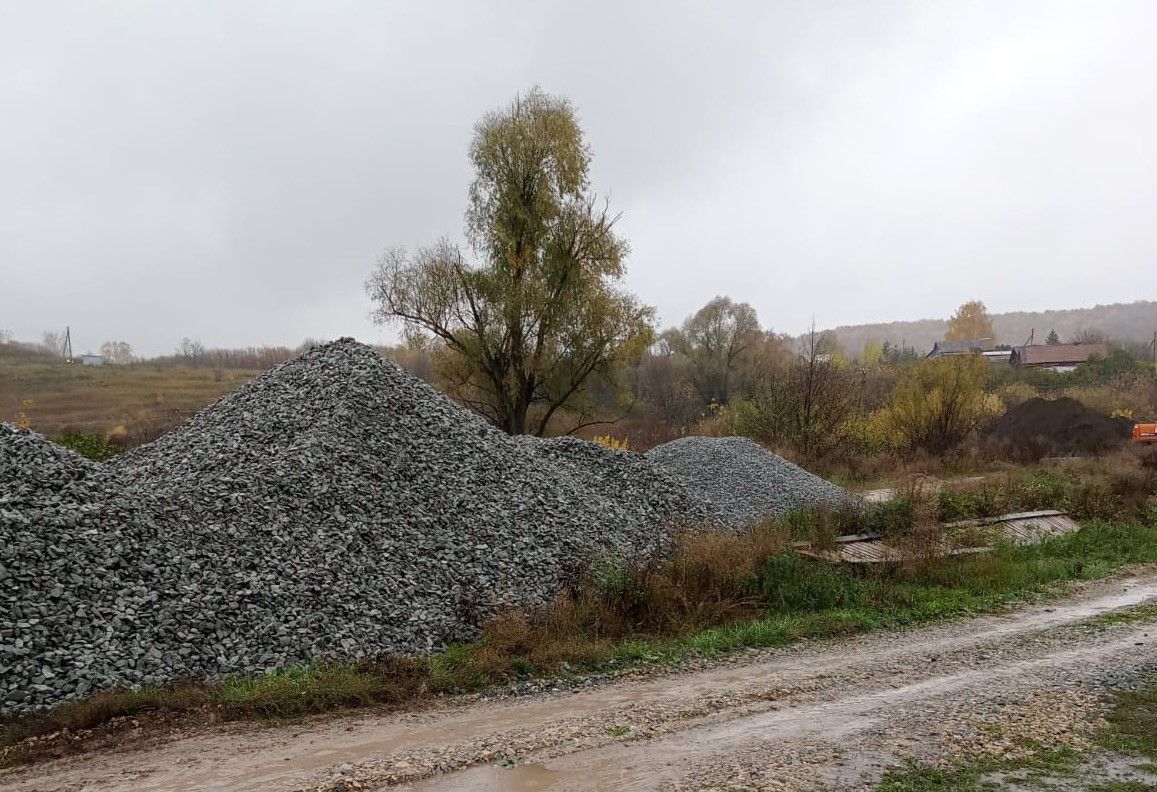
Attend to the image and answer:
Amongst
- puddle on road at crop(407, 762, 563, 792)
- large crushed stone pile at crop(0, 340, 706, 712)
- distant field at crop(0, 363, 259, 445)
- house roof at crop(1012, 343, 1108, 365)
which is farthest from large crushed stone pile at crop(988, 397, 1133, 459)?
house roof at crop(1012, 343, 1108, 365)

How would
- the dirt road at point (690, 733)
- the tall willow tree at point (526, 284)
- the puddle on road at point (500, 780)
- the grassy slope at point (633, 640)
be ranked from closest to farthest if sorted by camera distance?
the puddle on road at point (500, 780), the dirt road at point (690, 733), the grassy slope at point (633, 640), the tall willow tree at point (526, 284)

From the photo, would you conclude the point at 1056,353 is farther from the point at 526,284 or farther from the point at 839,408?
the point at 526,284

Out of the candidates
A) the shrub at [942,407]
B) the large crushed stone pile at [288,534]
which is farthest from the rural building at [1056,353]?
the large crushed stone pile at [288,534]

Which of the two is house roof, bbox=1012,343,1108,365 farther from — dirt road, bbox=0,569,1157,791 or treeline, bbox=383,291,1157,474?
dirt road, bbox=0,569,1157,791

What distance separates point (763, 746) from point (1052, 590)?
7441mm

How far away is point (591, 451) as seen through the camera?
45.8ft

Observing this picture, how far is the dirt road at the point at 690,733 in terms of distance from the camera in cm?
514

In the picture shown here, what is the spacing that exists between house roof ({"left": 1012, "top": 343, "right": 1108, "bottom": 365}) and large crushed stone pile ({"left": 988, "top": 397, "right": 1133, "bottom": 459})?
41.3m

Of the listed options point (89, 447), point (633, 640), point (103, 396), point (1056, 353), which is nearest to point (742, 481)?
point (633, 640)

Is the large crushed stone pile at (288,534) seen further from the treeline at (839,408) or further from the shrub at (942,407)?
the shrub at (942,407)

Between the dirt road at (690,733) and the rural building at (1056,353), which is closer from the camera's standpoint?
the dirt road at (690,733)

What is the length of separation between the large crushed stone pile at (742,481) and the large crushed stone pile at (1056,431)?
1191cm

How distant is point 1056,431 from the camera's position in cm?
2820

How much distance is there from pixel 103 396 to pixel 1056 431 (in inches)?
1564
